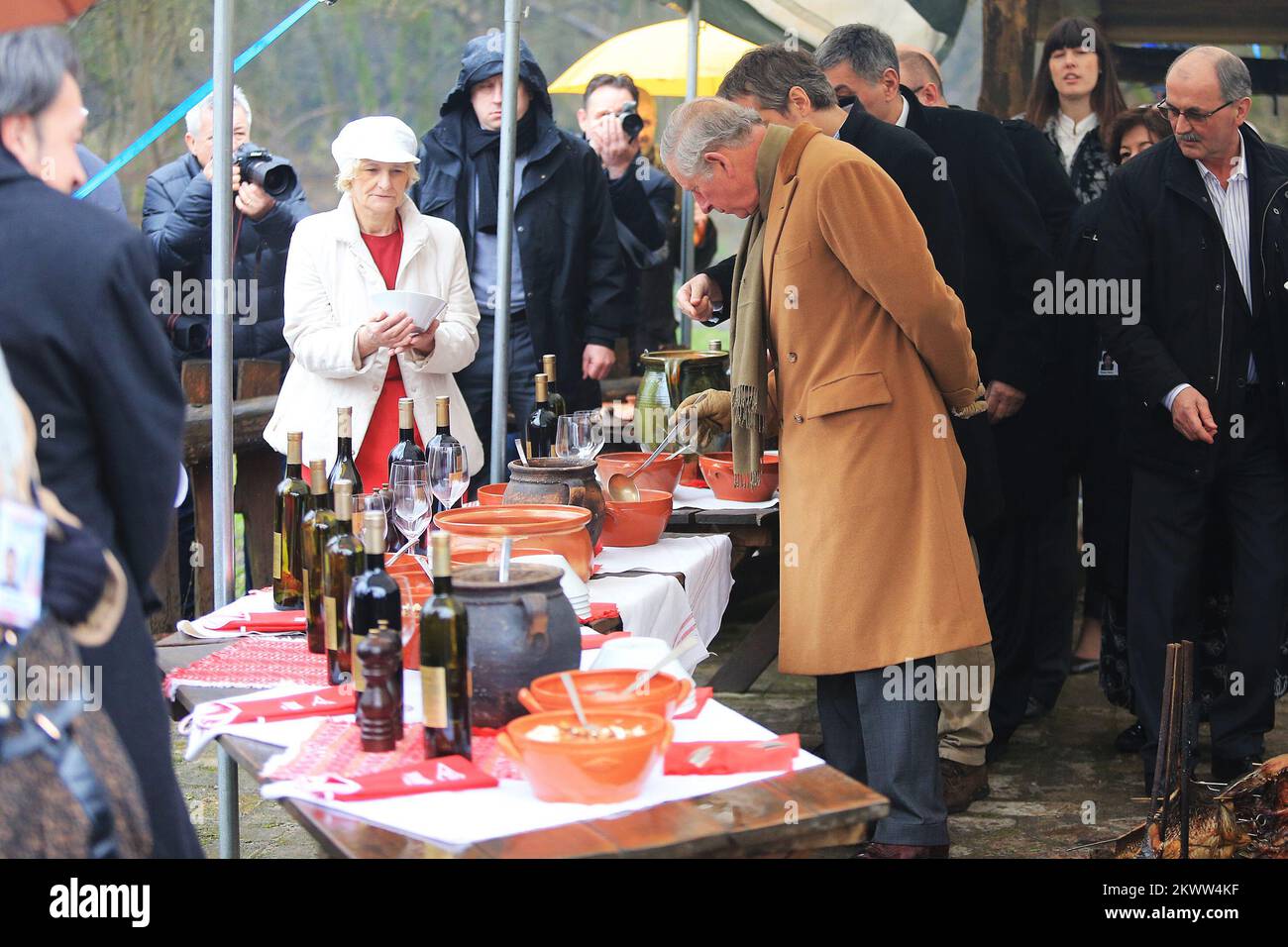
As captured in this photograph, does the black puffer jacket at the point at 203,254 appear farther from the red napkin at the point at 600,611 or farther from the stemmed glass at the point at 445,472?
the red napkin at the point at 600,611

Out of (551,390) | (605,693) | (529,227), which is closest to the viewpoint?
(605,693)

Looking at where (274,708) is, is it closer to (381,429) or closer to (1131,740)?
(381,429)

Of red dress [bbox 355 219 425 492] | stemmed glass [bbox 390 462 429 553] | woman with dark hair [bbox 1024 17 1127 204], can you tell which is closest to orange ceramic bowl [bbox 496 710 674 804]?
stemmed glass [bbox 390 462 429 553]

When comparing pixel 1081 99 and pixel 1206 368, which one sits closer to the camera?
pixel 1206 368

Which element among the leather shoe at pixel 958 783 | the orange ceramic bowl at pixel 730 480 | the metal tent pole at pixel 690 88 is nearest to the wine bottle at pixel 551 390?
the orange ceramic bowl at pixel 730 480

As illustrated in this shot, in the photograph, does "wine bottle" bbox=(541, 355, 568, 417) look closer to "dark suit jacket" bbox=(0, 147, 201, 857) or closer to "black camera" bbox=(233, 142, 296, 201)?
"black camera" bbox=(233, 142, 296, 201)

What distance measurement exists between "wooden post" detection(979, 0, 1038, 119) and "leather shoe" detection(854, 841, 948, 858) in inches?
215

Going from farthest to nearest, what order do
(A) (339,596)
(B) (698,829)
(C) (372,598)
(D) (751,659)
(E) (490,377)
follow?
(E) (490,377) → (D) (751,659) → (A) (339,596) → (C) (372,598) → (B) (698,829)

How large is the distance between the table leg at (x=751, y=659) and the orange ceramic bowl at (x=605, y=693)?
2.48m

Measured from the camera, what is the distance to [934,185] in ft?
12.2

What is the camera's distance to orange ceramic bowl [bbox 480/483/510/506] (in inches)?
126

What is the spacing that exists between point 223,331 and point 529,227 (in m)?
2.36

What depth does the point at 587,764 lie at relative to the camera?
1.82m

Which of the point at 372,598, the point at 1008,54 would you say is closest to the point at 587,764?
the point at 372,598
